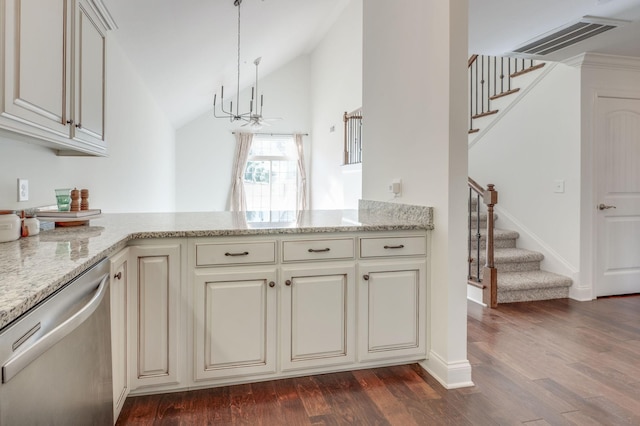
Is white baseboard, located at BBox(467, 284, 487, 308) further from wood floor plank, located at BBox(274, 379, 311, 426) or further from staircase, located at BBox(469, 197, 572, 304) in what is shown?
wood floor plank, located at BBox(274, 379, 311, 426)

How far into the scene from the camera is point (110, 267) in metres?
1.67

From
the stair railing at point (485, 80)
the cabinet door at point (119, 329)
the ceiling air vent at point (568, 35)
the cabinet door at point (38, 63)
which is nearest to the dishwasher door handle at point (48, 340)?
the cabinet door at point (119, 329)

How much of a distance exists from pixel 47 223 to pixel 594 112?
15.4ft

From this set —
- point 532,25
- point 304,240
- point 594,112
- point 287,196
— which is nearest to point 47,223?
point 304,240

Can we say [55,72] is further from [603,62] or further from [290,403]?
[603,62]

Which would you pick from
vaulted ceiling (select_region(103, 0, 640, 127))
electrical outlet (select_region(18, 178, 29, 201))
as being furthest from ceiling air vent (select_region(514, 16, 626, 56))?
electrical outlet (select_region(18, 178, 29, 201))

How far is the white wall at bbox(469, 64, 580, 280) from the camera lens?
4.05 meters

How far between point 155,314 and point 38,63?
4.00ft

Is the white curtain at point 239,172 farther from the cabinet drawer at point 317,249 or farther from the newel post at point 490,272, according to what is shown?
the cabinet drawer at point 317,249

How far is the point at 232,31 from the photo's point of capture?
192 inches

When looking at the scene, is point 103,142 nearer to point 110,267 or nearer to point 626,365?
point 110,267

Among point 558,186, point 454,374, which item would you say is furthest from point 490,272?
point 454,374

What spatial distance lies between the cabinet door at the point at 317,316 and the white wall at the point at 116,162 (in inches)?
55.6

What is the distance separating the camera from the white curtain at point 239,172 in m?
9.13
